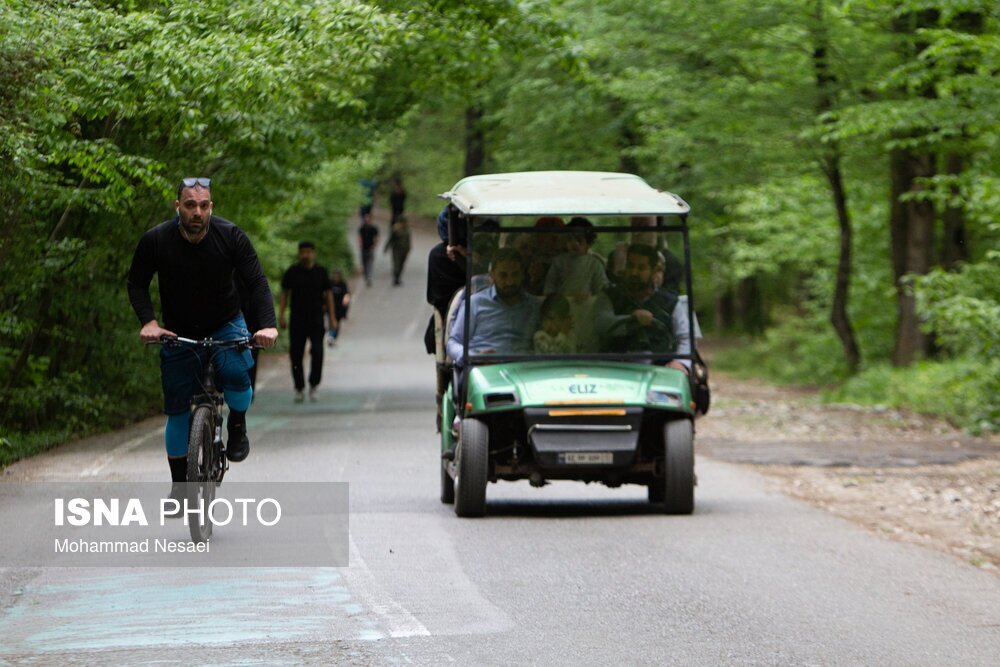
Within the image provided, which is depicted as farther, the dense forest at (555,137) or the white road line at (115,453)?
the dense forest at (555,137)

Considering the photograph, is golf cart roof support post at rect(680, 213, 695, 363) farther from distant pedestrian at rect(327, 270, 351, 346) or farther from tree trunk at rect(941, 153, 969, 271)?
tree trunk at rect(941, 153, 969, 271)

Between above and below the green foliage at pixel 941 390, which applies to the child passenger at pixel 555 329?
above

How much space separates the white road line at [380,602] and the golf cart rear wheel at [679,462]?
281 cm

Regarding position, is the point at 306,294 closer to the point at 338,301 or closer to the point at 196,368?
the point at 338,301

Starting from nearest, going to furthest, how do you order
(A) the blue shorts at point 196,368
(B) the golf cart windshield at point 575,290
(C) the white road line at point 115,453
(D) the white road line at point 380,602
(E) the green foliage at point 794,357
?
(D) the white road line at point 380,602 → (A) the blue shorts at point 196,368 → (B) the golf cart windshield at point 575,290 → (C) the white road line at point 115,453 → (E) the green foliage at point 794,357

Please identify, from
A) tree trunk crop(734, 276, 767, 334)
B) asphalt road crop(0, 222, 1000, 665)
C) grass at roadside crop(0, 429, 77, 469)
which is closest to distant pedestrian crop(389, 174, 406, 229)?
tree trunk crop(734, 276, 767, 334)

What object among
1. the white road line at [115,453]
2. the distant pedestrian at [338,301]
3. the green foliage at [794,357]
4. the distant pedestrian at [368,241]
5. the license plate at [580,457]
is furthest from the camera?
the distant pedestrian at [368,241]

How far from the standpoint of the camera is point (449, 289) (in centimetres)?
1260

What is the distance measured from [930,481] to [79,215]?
871 cm

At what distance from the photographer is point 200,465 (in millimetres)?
9258

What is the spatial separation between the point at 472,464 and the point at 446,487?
3.58ft

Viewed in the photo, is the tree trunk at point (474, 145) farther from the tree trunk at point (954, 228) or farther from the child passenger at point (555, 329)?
Result: the child passenger at point (555, 329)

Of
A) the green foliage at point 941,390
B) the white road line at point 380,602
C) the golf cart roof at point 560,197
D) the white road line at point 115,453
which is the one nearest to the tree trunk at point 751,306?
the green foliage at point 941,390

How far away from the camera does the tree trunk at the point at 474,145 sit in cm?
4631
